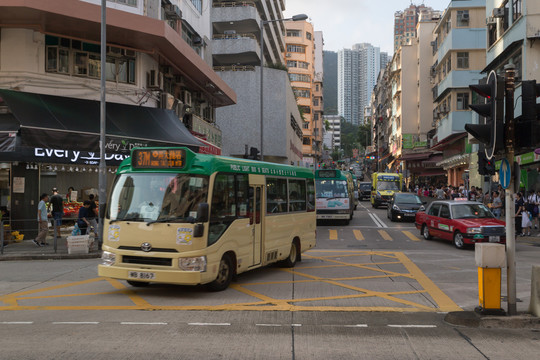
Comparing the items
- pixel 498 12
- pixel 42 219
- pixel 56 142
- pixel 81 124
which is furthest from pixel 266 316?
pixel 498 12

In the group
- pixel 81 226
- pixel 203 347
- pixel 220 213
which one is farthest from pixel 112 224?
pixel 81 226

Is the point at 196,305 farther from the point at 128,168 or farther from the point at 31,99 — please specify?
the point at 31,99

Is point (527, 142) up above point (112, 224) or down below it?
above

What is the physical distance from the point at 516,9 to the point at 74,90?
73.9 ft

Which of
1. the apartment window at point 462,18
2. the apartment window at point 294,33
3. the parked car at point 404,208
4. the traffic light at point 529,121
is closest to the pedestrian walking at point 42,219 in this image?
the traffic light at point 529,121

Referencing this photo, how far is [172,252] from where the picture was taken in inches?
347

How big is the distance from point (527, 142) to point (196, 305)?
19.0 feet

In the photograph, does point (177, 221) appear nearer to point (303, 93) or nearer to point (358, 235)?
point (358, 235)

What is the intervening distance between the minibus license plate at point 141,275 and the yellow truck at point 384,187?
110 feet

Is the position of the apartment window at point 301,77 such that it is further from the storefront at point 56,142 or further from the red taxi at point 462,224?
the red taxi at point 462,224

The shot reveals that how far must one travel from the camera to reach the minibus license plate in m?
8.81

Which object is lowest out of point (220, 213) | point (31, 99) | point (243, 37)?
point (220, 213)

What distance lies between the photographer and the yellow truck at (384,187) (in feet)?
133

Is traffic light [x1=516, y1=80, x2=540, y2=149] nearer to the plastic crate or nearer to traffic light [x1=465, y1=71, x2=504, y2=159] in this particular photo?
traffic light [x1=465, y1=71, x2=504, y2=159]
